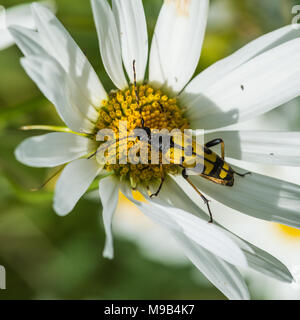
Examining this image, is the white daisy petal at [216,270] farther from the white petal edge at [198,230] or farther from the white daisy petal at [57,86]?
the white daisy petal at [57,86]

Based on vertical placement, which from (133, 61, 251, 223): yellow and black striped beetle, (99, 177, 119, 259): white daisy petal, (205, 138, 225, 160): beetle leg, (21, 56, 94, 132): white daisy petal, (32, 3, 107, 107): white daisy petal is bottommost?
(99, 177, 119, 259): white daisy petal

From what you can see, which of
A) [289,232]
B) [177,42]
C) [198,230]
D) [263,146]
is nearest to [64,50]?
[177,42]

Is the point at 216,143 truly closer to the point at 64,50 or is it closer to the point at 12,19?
the point at 64,50

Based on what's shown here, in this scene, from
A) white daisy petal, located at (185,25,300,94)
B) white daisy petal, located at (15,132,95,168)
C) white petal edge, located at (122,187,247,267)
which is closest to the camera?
white daisy petal, located at (15,132,95,168)

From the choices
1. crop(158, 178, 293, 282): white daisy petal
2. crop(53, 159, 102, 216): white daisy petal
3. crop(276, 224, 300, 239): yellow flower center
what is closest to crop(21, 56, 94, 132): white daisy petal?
crop(53, 159, 102, 216): white daisy petal

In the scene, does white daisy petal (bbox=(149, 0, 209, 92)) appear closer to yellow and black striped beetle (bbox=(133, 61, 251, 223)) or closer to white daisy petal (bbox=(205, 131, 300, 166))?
yellow and black striped beetle (bbox=(133, 61, 251, 223))

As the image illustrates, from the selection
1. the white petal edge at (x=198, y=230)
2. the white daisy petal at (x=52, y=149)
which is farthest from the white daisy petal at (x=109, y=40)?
the white petal edge at (x=198, y=230)

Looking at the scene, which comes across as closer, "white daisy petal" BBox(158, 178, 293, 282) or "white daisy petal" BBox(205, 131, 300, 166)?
"white daisy petal" BBox(158, 178, 293, 282)
